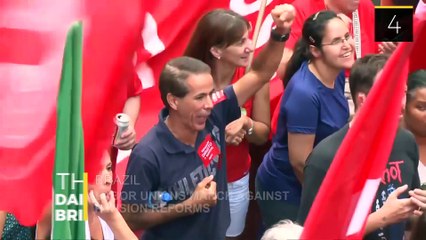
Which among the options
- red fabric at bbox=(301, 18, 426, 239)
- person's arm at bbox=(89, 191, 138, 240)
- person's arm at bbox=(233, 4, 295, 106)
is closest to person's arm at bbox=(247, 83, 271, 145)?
person's arm at bbox=(233, 4, 295, 106)

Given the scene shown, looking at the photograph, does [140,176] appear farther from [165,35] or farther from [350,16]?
[350,16]

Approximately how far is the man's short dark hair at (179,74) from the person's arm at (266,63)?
23 centimetres

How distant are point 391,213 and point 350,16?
1.43 meters

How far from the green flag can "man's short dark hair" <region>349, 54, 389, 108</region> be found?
4.24 ft

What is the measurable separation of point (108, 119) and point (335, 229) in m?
1.37

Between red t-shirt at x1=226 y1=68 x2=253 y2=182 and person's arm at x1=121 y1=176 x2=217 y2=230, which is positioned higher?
red t-shirt at x1=226 y1=68 x2=253 y2=182

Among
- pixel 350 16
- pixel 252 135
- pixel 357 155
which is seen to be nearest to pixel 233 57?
→ pixel 252 135

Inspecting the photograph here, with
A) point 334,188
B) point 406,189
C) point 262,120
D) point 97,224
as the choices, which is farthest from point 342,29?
point 334,188

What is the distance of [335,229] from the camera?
2.18 metres

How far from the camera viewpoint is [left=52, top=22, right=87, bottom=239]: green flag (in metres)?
2.02

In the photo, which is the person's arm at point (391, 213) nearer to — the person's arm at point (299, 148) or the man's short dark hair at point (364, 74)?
the man's short dark hair at point (364, 74)

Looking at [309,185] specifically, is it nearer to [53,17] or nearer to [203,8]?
[53,17]

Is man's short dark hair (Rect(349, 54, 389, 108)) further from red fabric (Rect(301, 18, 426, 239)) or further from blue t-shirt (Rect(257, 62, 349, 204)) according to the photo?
red fabric (Rect(301, 18, 426, 239))

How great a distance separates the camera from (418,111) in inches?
145
